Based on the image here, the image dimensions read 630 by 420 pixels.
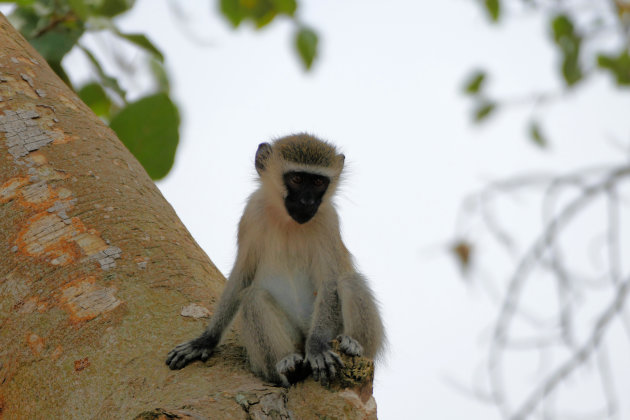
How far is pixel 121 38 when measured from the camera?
213 inches

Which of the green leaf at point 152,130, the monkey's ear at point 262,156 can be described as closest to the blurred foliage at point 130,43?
the green leaf at point 152,130

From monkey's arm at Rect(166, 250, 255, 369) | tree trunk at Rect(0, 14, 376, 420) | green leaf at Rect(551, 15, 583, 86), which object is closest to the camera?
tree trunk at Rect(0, 14, 376, 420)

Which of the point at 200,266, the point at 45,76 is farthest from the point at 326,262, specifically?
the point at 45,76

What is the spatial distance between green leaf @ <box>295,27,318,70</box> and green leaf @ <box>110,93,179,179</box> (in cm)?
104

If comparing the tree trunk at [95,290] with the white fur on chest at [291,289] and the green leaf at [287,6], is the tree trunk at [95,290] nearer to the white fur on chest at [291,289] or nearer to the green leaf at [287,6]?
the white fur on chest at [291,289]

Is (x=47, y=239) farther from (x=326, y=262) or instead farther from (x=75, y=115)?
(x=326, y=262)

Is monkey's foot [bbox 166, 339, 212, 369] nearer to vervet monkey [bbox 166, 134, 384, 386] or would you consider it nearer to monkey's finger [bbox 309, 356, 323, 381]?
vervet monkey [bbox 166, 134, 384, 386]

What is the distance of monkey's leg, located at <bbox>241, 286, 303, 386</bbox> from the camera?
4242 millimetres

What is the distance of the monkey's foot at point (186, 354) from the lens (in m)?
3.41

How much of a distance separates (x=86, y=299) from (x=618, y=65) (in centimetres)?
474

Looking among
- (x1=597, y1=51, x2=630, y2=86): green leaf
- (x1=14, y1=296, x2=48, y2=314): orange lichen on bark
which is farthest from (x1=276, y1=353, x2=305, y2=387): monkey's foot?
(x1=597, y1=51, x2=630, y2=86): green leaf

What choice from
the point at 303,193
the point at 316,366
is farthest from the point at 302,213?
the point at 316,366

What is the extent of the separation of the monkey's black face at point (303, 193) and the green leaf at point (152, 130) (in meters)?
1.20

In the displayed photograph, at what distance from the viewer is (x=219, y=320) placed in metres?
4.48
